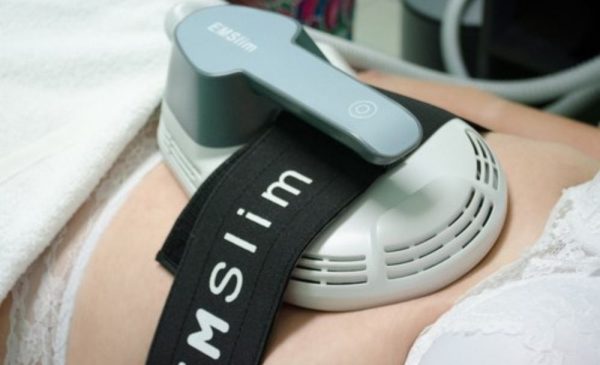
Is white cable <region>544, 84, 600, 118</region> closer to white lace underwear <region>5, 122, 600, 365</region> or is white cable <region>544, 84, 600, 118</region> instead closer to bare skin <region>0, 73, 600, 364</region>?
bare skin <region>0, 73, 600, 364</region>

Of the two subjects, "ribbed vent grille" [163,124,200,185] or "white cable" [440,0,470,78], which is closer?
"ribbed vent grille" [163,124,200,185]

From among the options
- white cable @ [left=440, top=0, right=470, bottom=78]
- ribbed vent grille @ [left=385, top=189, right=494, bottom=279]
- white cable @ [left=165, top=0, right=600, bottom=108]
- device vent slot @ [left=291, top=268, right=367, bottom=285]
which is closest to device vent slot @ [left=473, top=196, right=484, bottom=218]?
ribbed vent grille @ [left=385, top=189, right=494, bottom=279]

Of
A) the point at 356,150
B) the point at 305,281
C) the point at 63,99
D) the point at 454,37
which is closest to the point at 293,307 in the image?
the point at 305,281

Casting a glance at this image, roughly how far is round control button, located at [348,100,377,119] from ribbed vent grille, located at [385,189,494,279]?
0.10 meters

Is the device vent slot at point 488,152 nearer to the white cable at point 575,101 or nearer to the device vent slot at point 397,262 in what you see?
the device vent slot at point 397,262

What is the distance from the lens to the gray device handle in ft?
1.70

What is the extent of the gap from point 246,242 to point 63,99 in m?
0.29

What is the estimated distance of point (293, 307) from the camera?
564mm

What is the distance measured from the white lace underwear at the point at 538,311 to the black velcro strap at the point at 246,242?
0.38 ft

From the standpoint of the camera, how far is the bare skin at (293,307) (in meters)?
0.54

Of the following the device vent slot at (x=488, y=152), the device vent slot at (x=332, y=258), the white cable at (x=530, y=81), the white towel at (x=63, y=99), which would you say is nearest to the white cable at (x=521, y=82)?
the white cable at (x=530, y=81)

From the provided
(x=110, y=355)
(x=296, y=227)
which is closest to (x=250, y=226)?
(x=296, y=227)

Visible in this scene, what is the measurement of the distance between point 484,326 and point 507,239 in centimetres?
12

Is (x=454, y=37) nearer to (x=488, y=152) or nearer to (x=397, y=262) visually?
(x=488, y=152)
